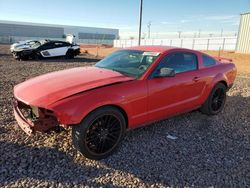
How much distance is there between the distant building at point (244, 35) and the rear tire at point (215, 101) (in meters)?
22.0

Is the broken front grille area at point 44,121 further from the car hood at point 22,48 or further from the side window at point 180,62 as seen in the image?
the car hood at point 22,48

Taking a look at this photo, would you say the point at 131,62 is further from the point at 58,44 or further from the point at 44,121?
the point at 58,44

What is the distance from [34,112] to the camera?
3.34 m

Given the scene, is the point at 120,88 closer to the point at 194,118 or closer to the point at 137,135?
the point at 137,135

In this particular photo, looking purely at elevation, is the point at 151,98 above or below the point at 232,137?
above

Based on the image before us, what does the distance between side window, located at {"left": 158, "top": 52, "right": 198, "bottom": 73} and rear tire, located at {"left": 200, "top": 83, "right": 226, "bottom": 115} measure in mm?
819

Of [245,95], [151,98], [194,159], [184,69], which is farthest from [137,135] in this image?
[245,95]

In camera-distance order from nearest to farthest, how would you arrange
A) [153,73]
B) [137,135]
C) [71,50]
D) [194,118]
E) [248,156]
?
[248,156]
[153,73]
[137,135]
[194,118]
[71,50]

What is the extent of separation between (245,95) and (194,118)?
2764mm

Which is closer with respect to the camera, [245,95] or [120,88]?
[120,88]

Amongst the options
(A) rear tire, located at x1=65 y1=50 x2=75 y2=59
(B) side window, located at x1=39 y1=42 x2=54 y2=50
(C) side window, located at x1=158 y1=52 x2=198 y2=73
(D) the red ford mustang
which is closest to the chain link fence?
(A) rear tire, located at x1=65 y1=50 x2=75 y2=59

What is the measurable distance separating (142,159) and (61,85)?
60.3 inches

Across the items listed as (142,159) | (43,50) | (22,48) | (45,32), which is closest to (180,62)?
(142,159)

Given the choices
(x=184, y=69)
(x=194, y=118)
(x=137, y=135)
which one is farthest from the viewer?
(x=194, y=118)
